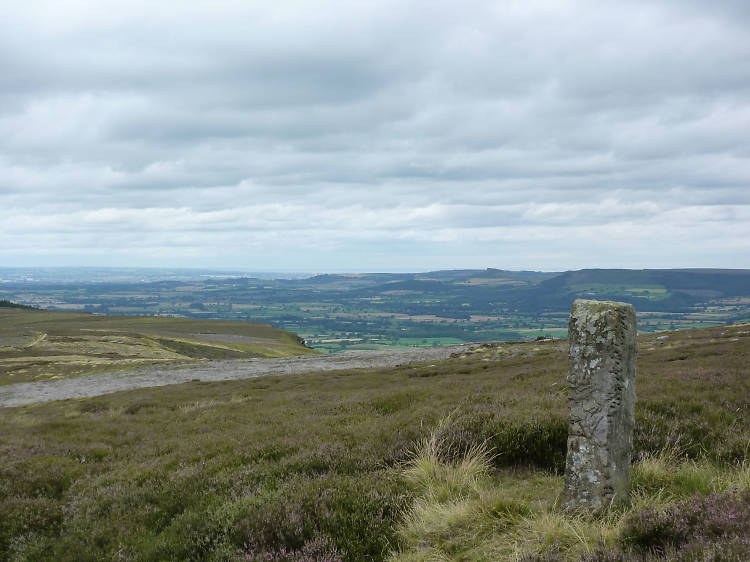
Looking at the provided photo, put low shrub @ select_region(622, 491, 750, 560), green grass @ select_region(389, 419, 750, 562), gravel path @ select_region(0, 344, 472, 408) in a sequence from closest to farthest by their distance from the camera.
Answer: low shrub @ select_region(622, 491, 750, 560) → green grass @ select_region(389, 419, 750, 562) → gravel path @ select_region(0, 344, 472, 408)

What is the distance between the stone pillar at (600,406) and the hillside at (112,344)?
197ft

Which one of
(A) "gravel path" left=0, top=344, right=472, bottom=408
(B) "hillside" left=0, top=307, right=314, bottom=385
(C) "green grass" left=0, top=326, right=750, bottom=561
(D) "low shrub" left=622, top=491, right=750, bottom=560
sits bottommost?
(B) "hillside" left=0, top=307, right=314, bottom=385

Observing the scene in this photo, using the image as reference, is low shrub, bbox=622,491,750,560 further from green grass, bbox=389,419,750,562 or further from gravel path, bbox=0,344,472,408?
gravel path, bbox=0,344,472,408

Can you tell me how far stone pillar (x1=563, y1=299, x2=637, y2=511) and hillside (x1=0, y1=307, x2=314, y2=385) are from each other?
60063 mm

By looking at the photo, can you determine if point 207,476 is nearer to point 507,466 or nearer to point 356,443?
point 356,443

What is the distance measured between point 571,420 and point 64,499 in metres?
9.63

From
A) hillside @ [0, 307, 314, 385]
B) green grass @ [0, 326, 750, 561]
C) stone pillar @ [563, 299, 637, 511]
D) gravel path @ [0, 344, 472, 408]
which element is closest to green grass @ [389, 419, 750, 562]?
green grass @ [0, 326, 750, 561]

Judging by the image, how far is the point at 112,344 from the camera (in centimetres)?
8131

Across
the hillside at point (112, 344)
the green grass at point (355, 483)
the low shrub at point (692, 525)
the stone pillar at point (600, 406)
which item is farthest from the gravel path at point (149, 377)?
the low shrub at point (692, 525)

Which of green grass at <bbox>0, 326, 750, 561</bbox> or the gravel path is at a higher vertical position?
green grass at <bbox>0, 326, 750, 561</bbox>

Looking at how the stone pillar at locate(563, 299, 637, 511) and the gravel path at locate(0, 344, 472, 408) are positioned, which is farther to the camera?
the gravel path at locate(0, 344, 472, 408)

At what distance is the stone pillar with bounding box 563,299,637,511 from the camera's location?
19.6 feet

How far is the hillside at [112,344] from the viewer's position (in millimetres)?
59219

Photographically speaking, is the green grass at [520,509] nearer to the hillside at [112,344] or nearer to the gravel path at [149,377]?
the gravel path at [149,377]
